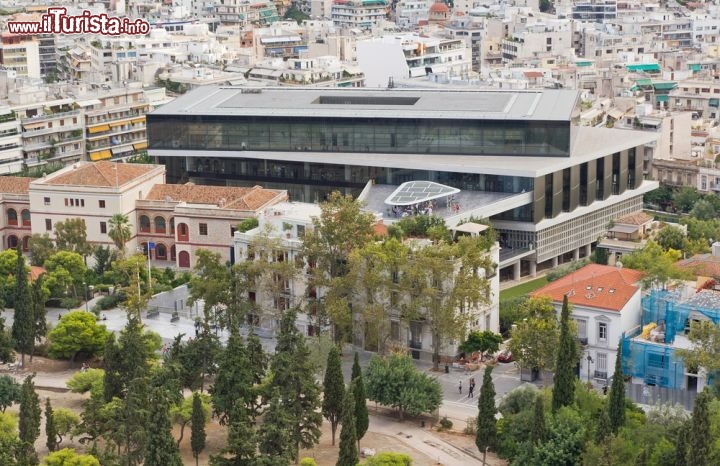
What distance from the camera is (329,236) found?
76.0m

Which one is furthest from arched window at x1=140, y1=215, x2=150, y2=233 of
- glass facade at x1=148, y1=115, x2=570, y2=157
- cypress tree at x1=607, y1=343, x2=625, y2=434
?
cypress tree at x1=607, y1=343, x2=625, y2=434

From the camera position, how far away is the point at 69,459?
196 ft

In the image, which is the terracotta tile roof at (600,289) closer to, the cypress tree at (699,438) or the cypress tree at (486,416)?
the cypress tree at (486,416)

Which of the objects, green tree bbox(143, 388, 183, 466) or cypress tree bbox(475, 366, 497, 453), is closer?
green tree bbox(143, 388, 183, 466)

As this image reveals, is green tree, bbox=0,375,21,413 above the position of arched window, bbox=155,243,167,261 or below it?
below

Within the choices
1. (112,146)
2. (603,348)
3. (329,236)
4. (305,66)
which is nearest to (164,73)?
(305,66)

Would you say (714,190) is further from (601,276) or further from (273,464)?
(273,464)

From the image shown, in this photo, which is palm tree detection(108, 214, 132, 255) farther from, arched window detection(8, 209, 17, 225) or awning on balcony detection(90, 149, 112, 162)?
awning on balcony detection(90, 149, 112, 162)

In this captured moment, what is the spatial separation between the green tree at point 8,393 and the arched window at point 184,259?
23.2 metres

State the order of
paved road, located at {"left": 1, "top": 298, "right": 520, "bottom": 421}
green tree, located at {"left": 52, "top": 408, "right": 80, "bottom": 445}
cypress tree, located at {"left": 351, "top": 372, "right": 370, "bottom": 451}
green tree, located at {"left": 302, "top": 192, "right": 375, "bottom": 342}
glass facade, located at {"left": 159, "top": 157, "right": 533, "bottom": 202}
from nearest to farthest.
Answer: cypress tree, located at {"left": 351, "top": 372, "right": 370, "bottom": 451} → green tree, located at {"left": 52, "top": 408, "right": 80, "bottom": 445} → paved road, located at {"left": 1, "top": 298, "right": 520, "bottom": 421} → green tree, located at {"left": 302, "top": 192, "right": 375, "bottom": 342} → glass facade, located at {"left": 159, "top": 157, "right": 533, "bottom": 202}

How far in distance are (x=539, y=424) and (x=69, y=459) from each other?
17.6 m

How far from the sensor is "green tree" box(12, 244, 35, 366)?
244ft

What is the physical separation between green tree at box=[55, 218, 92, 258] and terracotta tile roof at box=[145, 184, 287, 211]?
531 centimetres

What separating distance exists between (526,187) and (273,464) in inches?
1466
